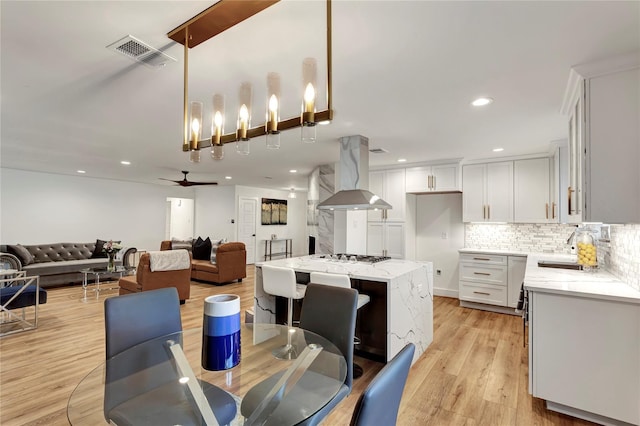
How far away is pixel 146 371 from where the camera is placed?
167cm

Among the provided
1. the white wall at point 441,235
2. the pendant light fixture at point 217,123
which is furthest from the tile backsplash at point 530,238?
the pendant light fixture at point 217,123

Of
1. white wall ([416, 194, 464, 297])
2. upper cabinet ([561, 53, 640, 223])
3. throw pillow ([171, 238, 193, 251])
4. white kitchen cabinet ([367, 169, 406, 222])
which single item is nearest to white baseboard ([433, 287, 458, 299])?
white wall ([416, 194, 464, 297])

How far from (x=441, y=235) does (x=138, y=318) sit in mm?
4996

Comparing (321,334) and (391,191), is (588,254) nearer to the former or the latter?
(321,334)

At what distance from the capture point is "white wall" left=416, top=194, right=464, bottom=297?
217 inches

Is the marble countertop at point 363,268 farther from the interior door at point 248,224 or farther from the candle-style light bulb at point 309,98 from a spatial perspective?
the interior door at point 248,224

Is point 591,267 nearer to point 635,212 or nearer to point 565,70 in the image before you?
point 635,212

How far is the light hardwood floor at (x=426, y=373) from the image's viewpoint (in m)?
2.20

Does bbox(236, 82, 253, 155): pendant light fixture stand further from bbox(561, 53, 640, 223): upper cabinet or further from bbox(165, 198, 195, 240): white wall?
bbox(165, 198, 195, 240): white wall

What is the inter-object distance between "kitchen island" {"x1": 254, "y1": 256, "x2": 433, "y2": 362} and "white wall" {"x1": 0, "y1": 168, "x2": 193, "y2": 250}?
6.62 metres

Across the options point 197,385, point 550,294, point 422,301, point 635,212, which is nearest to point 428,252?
point 422,301

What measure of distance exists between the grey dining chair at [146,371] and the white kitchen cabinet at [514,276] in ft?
14.3

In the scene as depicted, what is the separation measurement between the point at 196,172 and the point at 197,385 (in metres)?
5.98

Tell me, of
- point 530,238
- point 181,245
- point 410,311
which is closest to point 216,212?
point 181,245
